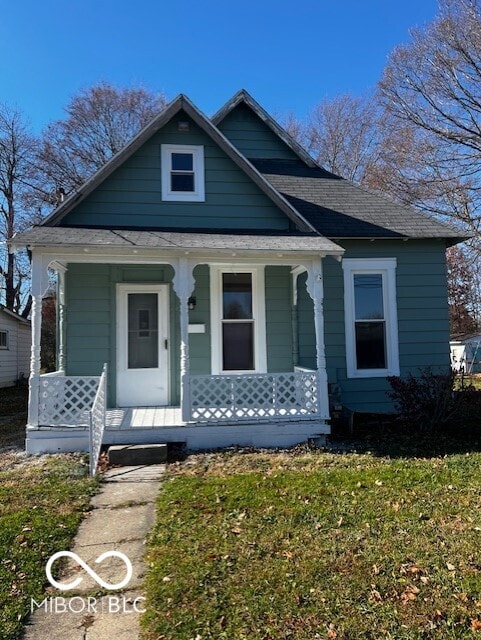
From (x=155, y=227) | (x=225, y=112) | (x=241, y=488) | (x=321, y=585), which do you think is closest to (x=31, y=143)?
(x=225, y=112)

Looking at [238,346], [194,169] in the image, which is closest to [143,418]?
[238,346]

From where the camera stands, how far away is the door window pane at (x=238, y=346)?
8.15m

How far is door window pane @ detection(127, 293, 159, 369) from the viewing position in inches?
320

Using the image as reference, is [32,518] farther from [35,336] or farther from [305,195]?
[305,195]

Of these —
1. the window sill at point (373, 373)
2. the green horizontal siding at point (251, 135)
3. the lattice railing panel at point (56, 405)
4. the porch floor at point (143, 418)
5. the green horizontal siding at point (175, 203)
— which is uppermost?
the green horizontal siding at point (251, 135)

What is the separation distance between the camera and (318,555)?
3428 mm

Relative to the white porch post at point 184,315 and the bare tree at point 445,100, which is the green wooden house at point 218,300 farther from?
the bare tree at point 445,100

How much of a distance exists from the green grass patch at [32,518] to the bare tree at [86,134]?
1968 cm

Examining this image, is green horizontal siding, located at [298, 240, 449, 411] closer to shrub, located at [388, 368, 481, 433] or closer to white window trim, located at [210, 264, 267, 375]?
white window trim, located at [210, 264, 267, 375]

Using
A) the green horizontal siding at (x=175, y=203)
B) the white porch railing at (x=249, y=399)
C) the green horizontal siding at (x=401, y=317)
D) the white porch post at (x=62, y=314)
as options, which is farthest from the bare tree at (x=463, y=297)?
the white porch post at (x=62, y=314)

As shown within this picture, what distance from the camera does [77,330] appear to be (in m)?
7.86

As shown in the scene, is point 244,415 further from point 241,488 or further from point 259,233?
point 259,233

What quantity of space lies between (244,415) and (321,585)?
381 cm

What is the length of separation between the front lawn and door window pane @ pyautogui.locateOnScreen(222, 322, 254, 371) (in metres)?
2.75
